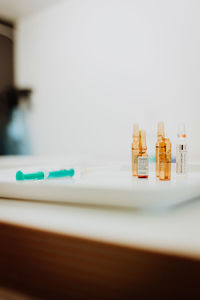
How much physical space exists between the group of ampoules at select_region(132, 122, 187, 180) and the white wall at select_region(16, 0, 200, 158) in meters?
0.54

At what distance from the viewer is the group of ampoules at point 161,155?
0.57m

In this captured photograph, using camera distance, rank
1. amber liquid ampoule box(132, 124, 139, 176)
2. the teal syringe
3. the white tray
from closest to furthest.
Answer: the white tray < the teal syringe < amber liquid ampoule box(132, 124, 139, 176)

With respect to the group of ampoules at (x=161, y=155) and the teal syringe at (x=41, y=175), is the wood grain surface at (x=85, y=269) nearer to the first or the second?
the teal syringe at (x=41, y=175)

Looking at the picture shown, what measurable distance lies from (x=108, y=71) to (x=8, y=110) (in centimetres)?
77

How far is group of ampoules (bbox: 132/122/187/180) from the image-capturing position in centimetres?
57

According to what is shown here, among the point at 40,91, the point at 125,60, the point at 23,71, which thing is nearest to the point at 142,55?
the point at 125,60

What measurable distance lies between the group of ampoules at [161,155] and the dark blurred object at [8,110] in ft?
4.53

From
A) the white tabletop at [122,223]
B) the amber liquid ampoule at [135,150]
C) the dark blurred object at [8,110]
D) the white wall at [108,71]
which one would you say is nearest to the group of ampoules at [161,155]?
the amber liquid ampoule at [135,150]

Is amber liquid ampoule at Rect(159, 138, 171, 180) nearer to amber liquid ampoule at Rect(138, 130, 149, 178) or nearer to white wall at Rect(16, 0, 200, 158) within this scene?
amber liquid ampoule at Rect(138, 130, 149, 178)

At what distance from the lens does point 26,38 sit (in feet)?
6.35

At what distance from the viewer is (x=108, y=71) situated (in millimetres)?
1564

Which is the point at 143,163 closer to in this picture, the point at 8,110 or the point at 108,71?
the point at 108,71

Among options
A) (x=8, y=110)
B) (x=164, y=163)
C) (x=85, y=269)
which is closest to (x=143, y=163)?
(x=164, y=163)

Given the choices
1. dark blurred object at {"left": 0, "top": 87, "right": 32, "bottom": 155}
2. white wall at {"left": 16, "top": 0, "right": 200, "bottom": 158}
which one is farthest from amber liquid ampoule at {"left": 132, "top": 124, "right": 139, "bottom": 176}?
dark blurred object at {"left": 0, "top": 87, "right": 32, "bottom": 155}
